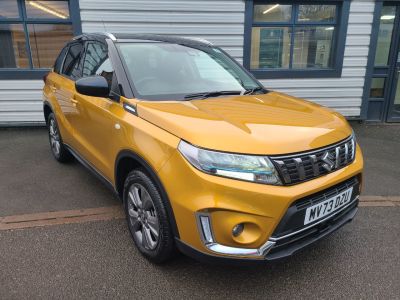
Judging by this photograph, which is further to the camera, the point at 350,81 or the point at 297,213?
the point at 350,81

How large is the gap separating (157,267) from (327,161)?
1.45m

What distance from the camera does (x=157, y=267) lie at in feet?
8.46

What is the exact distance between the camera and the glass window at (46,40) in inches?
254

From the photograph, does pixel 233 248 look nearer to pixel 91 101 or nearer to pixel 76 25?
pixel 91 101

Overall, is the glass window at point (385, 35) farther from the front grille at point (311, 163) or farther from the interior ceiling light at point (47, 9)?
the interior ceiling light at point (47, 9)

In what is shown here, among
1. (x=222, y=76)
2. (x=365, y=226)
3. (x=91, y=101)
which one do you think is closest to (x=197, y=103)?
(x=222, y=76)

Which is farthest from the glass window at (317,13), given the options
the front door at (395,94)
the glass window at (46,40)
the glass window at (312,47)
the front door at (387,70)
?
the glass window at (46,40)

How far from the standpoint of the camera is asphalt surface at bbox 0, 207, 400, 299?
2.34m

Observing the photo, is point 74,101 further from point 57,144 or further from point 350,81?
point 350,81

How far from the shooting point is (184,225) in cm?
209

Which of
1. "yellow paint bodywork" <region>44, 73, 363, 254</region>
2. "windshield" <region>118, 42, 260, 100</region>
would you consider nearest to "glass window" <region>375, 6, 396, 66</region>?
"windshield" <region>118, 42, 260, 100</region>

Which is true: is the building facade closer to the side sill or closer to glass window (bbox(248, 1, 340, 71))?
glass window (bbox(248, 1, 340, 71))

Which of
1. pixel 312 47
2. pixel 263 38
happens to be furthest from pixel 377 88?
pixel 263 38

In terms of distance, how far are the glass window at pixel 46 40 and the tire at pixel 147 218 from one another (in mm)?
4964
